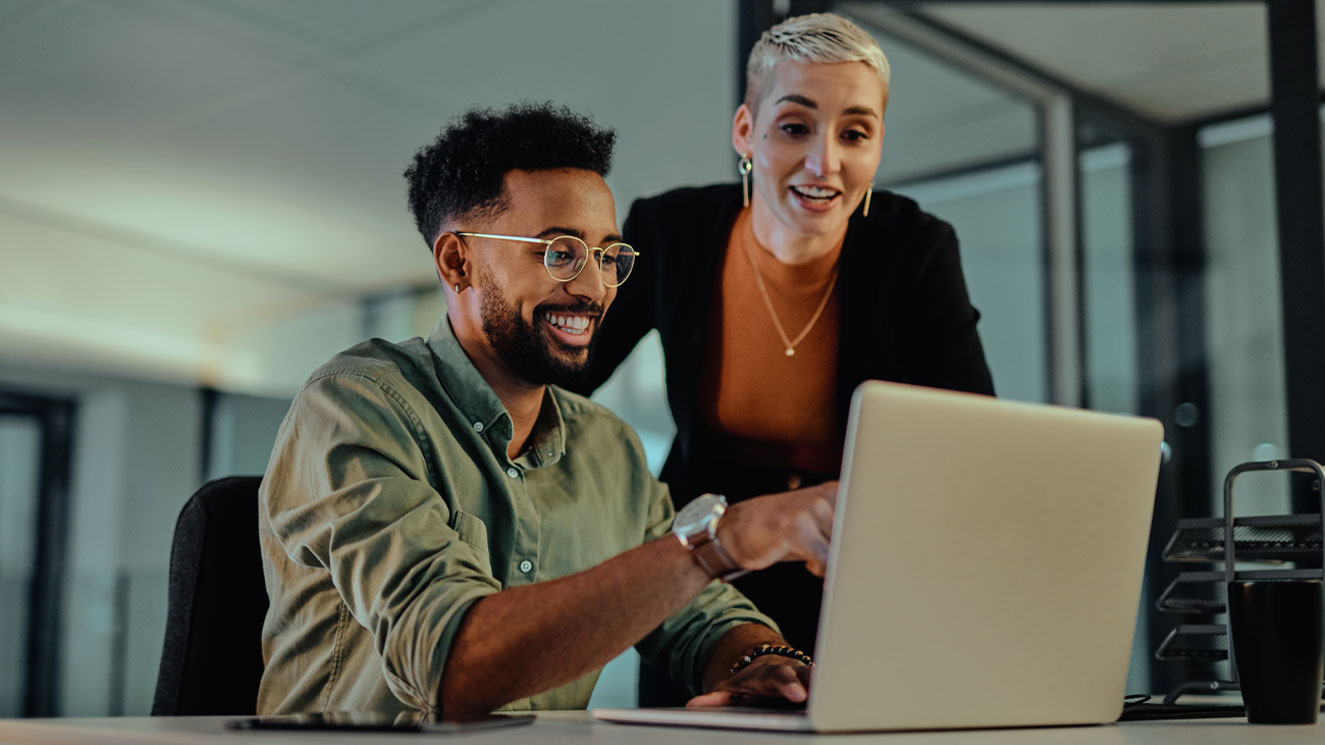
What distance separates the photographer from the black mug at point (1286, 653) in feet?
3.41

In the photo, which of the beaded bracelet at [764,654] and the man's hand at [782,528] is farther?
the beaded bracelet at [764,654]

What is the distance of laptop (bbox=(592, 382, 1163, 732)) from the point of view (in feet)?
2.49

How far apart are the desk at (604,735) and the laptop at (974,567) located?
0.07 feet

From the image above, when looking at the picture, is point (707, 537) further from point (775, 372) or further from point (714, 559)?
point (775, 372)

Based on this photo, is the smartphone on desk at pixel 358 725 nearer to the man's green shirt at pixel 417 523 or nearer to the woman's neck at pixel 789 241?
A: the man's green shirt at pixel 417 523

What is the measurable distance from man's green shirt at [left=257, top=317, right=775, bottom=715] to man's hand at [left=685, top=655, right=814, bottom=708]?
5.7 inches

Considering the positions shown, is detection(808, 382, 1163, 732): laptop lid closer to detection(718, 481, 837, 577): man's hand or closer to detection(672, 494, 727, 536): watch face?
detection(718, 481, 837, 577): man's hand

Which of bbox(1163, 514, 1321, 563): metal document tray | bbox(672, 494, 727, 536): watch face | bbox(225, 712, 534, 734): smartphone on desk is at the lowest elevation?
bbox(225, 712, 534, 734): smartphone on desk

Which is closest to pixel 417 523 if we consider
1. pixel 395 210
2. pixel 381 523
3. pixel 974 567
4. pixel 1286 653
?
pixel 381 523

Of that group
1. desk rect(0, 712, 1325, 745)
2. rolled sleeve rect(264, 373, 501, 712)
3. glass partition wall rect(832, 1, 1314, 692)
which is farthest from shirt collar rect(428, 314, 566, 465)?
glass partition wall rect(832, 1, 1314, 692)

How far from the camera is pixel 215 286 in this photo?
413 cm

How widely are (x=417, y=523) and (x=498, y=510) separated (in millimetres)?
240

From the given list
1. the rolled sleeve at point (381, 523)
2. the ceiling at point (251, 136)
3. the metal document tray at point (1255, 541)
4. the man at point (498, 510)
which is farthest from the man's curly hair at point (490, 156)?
the ceiling at point (251, 136)

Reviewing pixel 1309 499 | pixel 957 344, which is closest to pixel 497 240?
pixel 957 344
